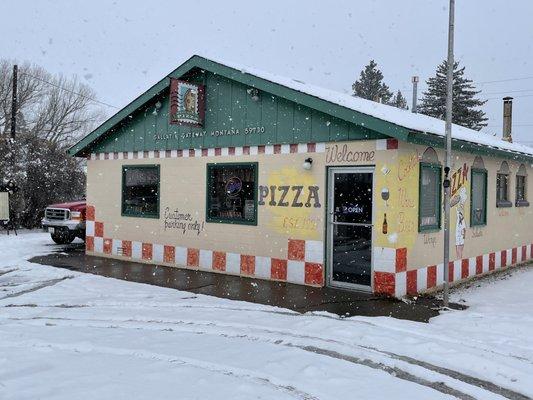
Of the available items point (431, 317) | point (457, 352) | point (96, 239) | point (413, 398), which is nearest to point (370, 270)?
point (431, 317)

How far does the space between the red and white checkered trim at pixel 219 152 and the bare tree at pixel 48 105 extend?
2051 centimetres

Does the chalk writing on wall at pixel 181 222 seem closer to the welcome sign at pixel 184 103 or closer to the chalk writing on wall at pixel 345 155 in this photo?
the welcome sign at pixel 184 103

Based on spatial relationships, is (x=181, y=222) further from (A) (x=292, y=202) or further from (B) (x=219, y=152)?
(A) (x=292, y=202)

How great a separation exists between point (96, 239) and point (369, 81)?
136 ft

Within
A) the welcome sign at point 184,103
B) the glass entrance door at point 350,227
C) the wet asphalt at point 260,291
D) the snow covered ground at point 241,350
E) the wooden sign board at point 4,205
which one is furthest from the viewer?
the wooden sign board at point 4,205

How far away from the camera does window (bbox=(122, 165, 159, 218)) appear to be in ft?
38.2

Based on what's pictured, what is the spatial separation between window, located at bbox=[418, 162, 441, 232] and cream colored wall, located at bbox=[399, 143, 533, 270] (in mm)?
138

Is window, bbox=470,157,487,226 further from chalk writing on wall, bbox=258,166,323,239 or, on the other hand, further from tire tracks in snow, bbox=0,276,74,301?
tire tracks in snow, bbox=0,276,74,301

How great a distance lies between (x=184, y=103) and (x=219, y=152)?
114 cm

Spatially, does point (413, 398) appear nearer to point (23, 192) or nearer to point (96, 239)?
point (96, 239)

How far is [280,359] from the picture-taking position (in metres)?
5.23

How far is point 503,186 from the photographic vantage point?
1207 centimetres

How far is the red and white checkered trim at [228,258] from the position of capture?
364 inches

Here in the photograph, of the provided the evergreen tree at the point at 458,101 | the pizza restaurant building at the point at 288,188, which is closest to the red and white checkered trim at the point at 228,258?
the pizza restaurant building at the point at 288,188
